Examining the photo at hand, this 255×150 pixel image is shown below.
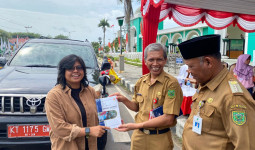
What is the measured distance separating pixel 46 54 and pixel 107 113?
2344 millimetres

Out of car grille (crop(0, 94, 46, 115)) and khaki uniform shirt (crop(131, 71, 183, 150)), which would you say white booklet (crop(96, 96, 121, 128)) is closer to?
khaki uniform shirt (crop(131, 71, 183, 150))

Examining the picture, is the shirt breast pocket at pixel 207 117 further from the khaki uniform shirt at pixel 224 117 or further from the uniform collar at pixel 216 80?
the uniform collar at pixel 216 80

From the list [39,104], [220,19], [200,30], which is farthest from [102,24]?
[39,104]

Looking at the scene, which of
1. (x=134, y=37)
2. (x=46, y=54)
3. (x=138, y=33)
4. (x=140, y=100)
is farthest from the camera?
(x=134, y=37)

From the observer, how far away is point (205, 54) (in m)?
1.22

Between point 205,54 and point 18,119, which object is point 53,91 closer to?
point 18,119

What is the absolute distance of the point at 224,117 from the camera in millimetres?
1117

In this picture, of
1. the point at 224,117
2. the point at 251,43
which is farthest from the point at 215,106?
the point at 251,43

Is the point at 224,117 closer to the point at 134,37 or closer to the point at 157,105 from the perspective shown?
the point at 157,105

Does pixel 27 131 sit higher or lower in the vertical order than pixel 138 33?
lower

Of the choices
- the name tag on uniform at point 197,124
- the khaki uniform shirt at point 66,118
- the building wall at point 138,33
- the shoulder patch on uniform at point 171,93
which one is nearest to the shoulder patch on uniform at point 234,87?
the name tag on uniform at point 197,124

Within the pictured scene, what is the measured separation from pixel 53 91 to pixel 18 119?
103cm

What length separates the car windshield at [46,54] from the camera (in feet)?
10.9

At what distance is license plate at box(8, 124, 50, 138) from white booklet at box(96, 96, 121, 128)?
103 centimetres
